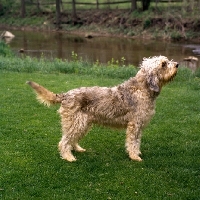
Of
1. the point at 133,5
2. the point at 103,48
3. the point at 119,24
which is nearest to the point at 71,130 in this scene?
the point at 103,48

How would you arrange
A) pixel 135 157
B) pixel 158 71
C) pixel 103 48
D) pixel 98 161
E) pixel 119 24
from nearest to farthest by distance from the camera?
pixel 158 71
pixel 98 161
pixel 135 157
pixel 103 48
pixel 119 24

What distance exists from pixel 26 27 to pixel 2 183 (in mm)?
41539

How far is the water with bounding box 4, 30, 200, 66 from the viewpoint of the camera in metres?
26.1

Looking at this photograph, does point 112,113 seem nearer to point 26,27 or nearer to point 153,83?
point 153,83

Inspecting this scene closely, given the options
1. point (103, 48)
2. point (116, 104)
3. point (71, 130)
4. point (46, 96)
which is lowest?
point (103, 48)

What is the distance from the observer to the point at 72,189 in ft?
19.2

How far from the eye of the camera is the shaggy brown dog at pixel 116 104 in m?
6.84

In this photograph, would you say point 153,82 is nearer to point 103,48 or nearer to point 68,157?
point 68,157

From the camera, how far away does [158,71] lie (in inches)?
268

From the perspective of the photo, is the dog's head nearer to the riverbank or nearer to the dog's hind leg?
the dog's hind leg

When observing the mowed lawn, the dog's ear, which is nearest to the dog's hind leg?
the mowed lawn

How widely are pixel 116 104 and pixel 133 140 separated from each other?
77cm

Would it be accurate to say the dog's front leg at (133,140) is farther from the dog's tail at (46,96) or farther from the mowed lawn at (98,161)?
the dog's tail at (46,96)

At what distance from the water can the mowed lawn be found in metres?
14.8
